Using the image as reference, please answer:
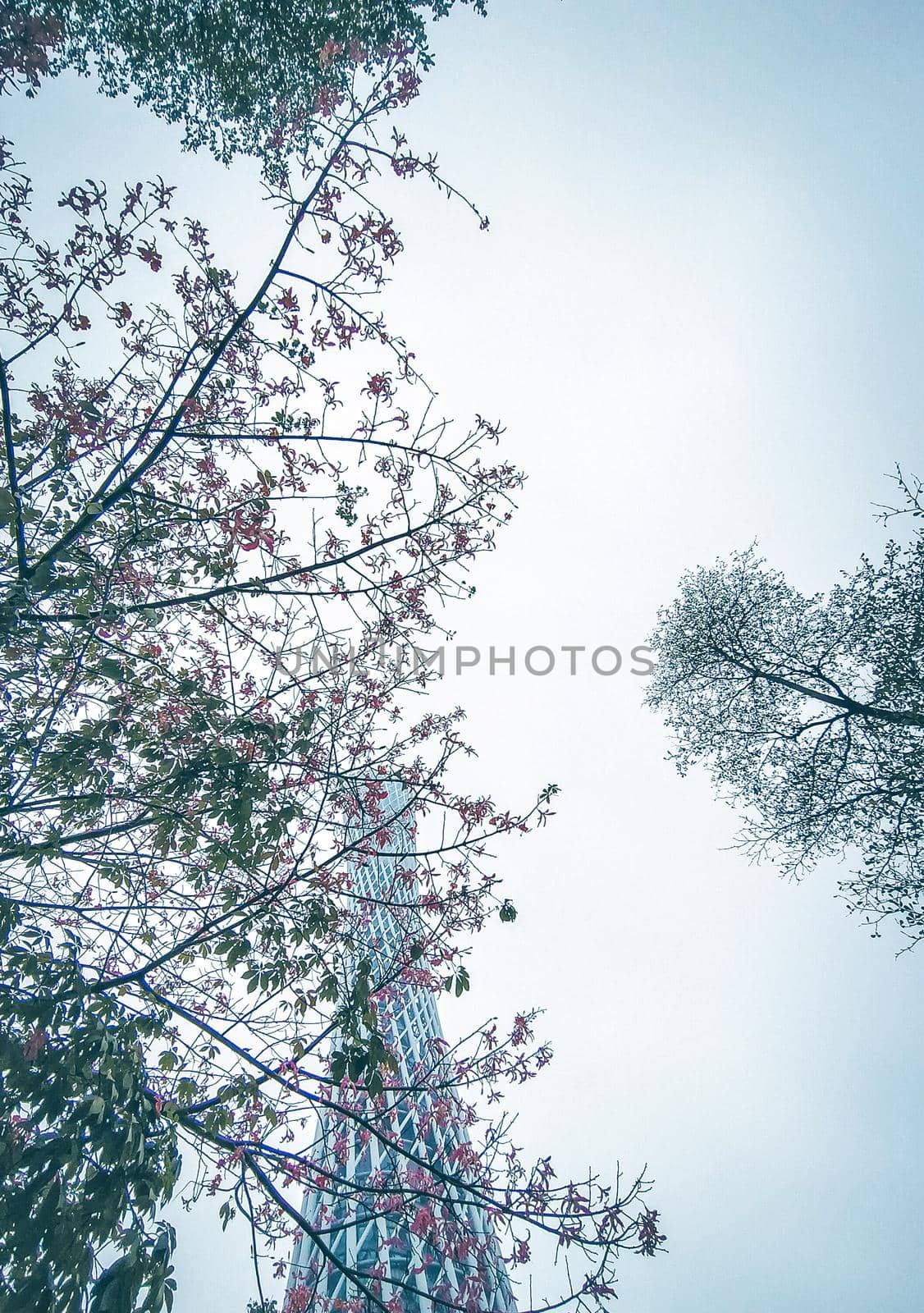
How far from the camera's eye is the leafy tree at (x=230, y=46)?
283 inches

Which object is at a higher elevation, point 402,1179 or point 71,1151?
point 71,1151

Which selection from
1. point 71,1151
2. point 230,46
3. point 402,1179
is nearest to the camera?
point 71,1151

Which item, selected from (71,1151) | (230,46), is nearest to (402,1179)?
(71,1151)

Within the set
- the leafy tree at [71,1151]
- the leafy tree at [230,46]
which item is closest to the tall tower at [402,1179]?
the leafy tree at [71,1151]

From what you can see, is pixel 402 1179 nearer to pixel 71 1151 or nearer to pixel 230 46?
pixel 71 1151

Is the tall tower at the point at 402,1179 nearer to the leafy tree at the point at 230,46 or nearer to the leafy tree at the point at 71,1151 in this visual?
the leafy tree at the point at 71,1151

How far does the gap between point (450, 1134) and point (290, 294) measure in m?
7.11

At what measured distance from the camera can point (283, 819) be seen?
119 inches

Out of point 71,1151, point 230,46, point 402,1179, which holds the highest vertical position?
point 230,46

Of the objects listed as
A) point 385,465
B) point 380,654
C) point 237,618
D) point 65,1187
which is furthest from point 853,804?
point 65,1187

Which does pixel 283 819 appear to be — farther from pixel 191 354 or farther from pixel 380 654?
pixel 191 354

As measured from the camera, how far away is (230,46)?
25.7ft

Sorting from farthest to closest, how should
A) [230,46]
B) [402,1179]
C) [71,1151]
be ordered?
[230,46]
[402,1179]
[71,1151]

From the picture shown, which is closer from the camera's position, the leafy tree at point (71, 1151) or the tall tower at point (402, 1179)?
the leafy tree at point (71, 1151)
